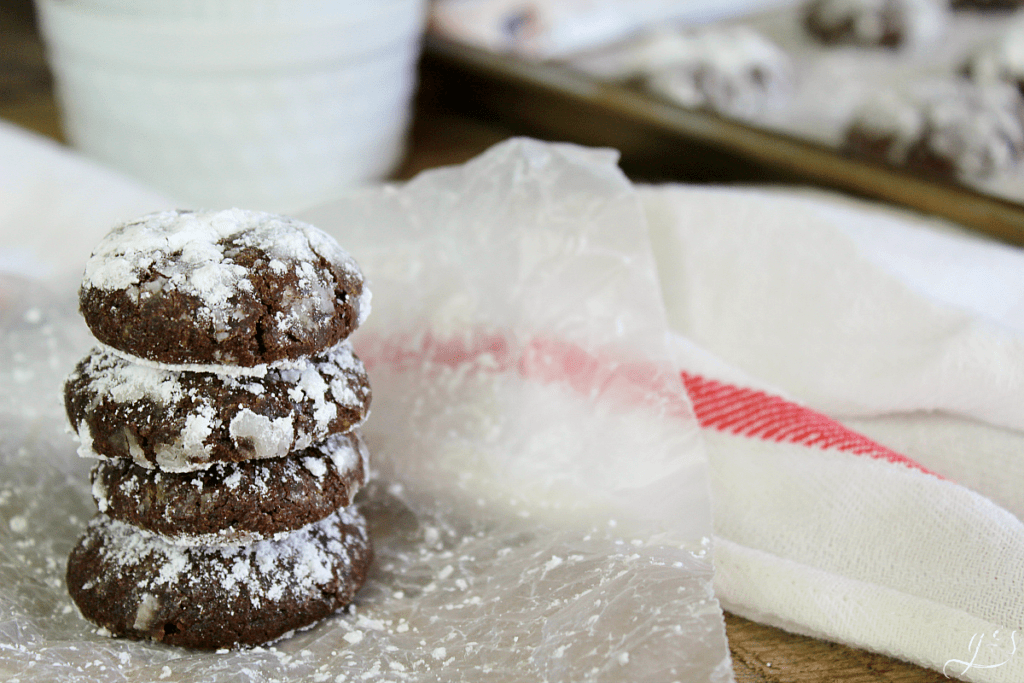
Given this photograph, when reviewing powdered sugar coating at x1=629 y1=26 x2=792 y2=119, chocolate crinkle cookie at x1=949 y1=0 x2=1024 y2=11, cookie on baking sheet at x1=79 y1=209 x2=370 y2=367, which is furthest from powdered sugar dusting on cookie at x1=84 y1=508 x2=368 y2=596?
chocolate crinkle cookie at x1=949 y1=0 x2=1024 y2=11

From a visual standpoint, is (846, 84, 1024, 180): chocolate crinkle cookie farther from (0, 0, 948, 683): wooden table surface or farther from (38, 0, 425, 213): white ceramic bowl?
(38, 0, 425, 213): white ceramic bowl

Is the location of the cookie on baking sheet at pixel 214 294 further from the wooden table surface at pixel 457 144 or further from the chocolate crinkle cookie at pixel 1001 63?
the chocolate crinkle cookie at pixel 1001 63

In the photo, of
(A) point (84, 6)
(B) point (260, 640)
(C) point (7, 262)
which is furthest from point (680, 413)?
(A) point (84, 6)

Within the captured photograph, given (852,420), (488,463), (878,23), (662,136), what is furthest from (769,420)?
(878,23)

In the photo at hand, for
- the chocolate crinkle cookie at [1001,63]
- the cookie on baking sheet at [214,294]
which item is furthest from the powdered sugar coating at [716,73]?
the cookie on baking sheet at [214,294]

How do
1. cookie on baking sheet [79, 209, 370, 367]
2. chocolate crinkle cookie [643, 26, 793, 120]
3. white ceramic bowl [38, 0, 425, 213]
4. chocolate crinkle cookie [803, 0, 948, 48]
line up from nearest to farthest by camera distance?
cookie on baking sheet [79, 209, 370, 367], white ceramic bowl [38, 0, 425, 213], chocolate crinkle cookie [643, 26, 793, 120], chocolate crinkle cookie [803, 0, 948, 48]

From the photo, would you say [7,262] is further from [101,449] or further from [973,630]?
[973,630]
